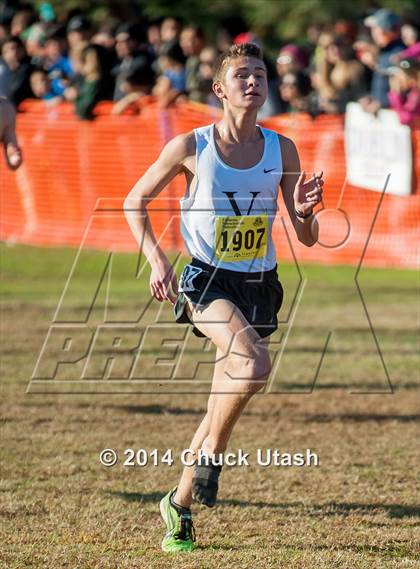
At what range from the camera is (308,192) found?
5.41 meters

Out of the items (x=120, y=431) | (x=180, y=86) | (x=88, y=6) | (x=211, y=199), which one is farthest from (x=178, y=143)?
(x=88, y=6)

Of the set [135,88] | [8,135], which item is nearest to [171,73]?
[135,88]

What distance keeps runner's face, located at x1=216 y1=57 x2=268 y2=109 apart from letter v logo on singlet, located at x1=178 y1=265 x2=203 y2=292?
737 millimetres

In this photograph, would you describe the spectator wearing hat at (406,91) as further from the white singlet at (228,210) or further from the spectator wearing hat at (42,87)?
the white singlet at (228,210)

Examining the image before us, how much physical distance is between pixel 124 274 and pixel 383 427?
736cm

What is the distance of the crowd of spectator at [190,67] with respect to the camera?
14844 millimetres

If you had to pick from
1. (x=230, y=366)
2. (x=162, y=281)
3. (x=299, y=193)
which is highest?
(x=299, y=193)

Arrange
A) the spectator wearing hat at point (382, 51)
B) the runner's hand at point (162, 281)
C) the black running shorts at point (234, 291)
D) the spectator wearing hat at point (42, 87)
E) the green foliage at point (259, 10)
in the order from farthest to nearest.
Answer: the green foliage at point (259, 10), the spectator wearing hat at point (42, 87), the spectator wearing hat at point (382, 51), the black running shorts at point (234, 291), the runner's hand at point (162, 281)

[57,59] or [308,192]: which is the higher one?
[308,192]

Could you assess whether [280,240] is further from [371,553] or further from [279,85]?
[371,553]

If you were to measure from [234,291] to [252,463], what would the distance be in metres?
1.87

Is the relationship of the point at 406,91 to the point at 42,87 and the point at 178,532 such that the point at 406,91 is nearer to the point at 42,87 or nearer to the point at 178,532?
the point at 42,87

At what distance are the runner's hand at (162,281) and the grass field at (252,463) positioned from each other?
1.10 meters

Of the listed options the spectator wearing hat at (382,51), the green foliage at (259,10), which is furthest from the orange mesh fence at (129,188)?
the green foliage at (259,10)
